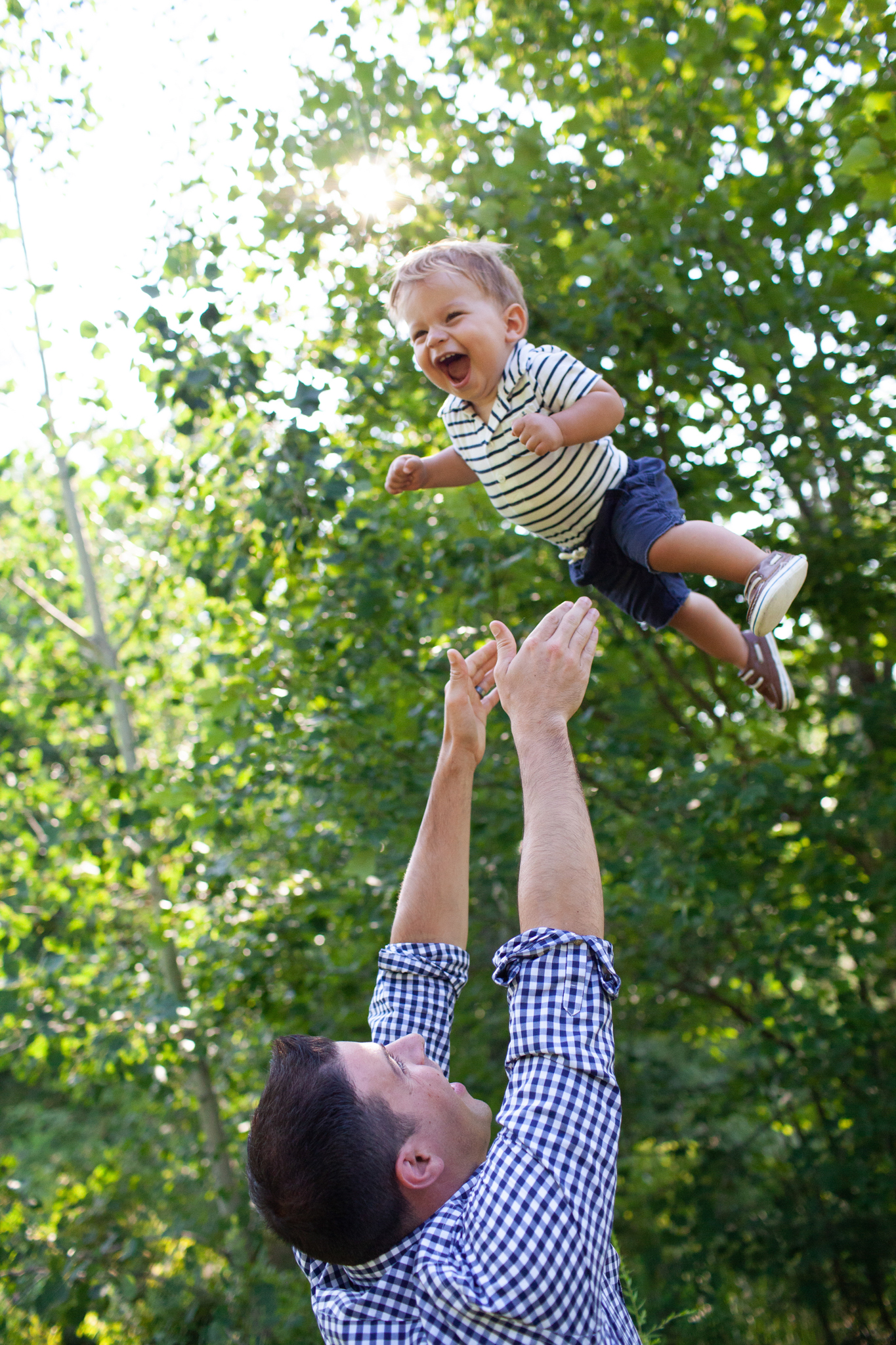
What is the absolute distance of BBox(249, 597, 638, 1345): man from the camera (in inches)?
38.3

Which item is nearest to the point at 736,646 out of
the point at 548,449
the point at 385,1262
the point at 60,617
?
the point at 548,449

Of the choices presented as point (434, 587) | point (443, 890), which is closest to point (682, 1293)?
point (434, 587)

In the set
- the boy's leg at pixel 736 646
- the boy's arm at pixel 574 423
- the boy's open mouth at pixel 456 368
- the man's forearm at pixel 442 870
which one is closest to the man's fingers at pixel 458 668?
the man's forearm at pixel 442 870

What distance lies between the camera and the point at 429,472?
5.87ft

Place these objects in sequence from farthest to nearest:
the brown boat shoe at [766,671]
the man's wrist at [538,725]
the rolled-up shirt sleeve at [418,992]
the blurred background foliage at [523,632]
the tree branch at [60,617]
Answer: the tree branch at [60,617] < the blurred background foliage at [523,632] < the brown boat shoe at [766,671] < the rolled-up shirt sleeve at [418,992] < the man's wrist at [538,725]

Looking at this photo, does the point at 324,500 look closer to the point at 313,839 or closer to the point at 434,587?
the point at 434,587

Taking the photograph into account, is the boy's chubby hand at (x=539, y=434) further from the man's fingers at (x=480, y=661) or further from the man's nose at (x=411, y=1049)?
the man's nose at (x=411, y=1049)

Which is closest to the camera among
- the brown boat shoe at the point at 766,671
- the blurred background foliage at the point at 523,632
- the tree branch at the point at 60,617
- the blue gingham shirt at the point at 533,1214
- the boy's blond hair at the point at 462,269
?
the blue gingham shirt at the point at 533,1214

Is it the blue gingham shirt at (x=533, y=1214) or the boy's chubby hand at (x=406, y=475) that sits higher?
the boy's chubby hand at (x=406, y=475)

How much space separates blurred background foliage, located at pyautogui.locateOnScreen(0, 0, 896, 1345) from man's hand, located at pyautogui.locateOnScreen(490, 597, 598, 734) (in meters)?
1.06

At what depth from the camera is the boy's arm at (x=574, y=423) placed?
4.55 ft

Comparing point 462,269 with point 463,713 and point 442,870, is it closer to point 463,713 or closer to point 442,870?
point 463,713

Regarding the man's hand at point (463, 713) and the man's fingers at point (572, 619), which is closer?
the man's fingers at point (572, 619)

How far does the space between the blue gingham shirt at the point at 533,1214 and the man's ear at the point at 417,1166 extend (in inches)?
1.6
